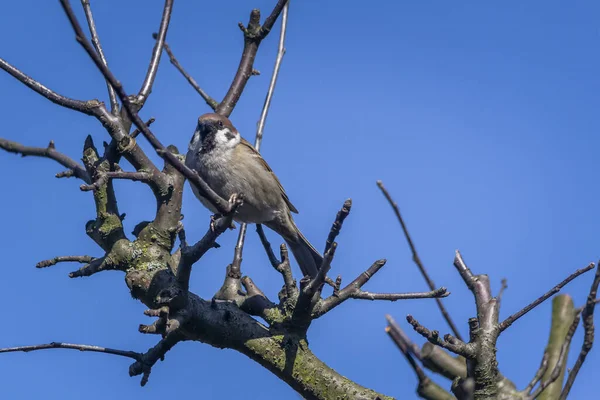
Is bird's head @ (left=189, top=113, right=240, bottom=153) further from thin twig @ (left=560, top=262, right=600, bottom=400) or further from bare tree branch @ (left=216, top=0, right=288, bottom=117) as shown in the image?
thin twig @ (left=560, top=262, right=600, bottom=400)

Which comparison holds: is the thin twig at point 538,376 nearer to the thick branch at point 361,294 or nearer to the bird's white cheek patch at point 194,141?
the thick branch at point 361,294

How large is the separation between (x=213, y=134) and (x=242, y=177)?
0.34m

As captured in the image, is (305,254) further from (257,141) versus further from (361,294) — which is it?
(361,294)

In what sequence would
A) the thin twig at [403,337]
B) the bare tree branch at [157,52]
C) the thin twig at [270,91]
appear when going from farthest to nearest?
the thin twig at [270,91]
the bare tree branch at [157,52]
the thin twig at [403,337]

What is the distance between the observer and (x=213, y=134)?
16.2 feet

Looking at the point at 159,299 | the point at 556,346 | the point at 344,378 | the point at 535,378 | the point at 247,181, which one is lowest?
the point at 535,378

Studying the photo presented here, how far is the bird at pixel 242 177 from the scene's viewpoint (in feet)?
16.0

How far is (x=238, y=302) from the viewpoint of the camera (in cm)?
377

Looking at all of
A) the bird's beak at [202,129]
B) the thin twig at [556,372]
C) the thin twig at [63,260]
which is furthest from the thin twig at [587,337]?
the bird's beak at [202,129]

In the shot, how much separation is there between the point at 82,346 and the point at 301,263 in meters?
1.94

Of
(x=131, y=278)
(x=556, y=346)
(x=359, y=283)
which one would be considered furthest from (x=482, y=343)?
(x=131, y=278)

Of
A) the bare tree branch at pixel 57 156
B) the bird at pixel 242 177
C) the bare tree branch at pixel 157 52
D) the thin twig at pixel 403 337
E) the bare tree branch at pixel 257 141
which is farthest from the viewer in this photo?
the bird at pixel 242 177

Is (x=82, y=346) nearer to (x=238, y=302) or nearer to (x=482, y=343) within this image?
(x=238, y=302)

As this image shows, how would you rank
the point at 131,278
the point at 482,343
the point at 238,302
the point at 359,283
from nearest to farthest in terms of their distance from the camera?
the point at 482,343, the point at 359,283, the point at 131,278, the point at 238,302
